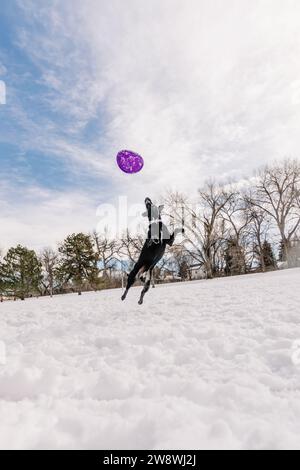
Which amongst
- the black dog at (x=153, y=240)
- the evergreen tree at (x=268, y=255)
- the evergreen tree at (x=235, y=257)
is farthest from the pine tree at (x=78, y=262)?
the black dog at (x=153, y=240)

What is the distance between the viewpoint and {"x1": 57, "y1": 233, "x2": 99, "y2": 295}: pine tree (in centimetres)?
4250

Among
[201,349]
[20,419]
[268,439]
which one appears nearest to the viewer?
[268,439]

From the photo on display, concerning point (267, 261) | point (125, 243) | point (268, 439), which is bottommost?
point (268, 439)

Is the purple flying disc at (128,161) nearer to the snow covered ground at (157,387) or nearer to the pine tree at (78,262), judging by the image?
the snow covered ground at (157,387)

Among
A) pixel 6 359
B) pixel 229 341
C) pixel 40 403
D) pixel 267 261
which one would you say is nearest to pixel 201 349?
pixel 229 341

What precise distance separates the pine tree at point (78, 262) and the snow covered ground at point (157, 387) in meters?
38.2

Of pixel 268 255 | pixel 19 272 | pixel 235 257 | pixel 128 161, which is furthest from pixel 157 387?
pixel 268 255

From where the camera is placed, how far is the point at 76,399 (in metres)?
2.71

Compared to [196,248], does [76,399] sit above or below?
below

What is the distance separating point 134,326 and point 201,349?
75.3 inches

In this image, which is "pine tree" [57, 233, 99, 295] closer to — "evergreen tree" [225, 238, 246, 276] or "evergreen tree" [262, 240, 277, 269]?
"evergreen tree" [225, 238, 246, 276]

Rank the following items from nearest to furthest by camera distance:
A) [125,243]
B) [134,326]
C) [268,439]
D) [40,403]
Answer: [268,439] → [40,403] → [134,326] → [125,243]

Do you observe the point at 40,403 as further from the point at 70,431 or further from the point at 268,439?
the point at 268,439

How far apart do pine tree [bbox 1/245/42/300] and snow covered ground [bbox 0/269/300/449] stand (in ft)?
142
